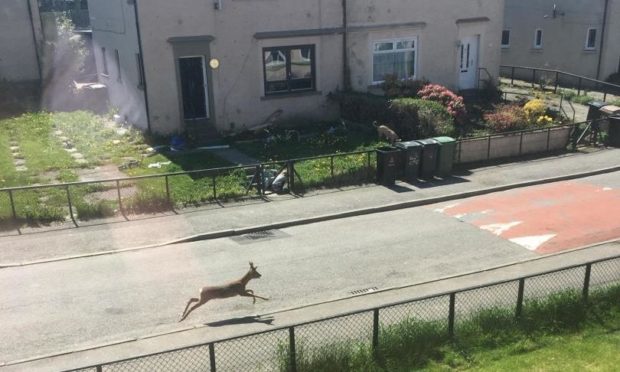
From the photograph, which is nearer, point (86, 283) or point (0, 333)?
point (0, 333)

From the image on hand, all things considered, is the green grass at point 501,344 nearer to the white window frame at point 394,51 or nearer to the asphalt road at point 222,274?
the asphalt road at point 222,274

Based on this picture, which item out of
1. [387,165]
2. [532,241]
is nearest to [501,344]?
[532,241]

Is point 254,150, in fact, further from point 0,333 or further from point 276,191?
point 0,333

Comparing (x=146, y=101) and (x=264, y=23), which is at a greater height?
(x=264, y=23)

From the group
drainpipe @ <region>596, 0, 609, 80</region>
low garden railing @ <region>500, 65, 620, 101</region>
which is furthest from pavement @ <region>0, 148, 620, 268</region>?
drainpipe @ <region>596, 0, 609, 80</region>

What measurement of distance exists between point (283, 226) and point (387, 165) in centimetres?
441

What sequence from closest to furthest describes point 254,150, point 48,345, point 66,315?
1. point 48,345
2. point 66,315
3. point 254,150

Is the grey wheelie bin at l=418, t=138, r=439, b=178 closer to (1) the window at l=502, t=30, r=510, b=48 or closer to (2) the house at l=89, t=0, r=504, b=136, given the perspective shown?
(2) the house at l=89, t=0, r=504, b=136

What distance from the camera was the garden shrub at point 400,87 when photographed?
2367 centimetres

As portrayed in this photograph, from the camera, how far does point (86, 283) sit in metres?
11.9

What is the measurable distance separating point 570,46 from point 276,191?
81.9 feet

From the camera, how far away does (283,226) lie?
1503cm

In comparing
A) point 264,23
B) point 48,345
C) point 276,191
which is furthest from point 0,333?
point 264,23

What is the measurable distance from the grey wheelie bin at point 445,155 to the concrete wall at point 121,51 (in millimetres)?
10858
